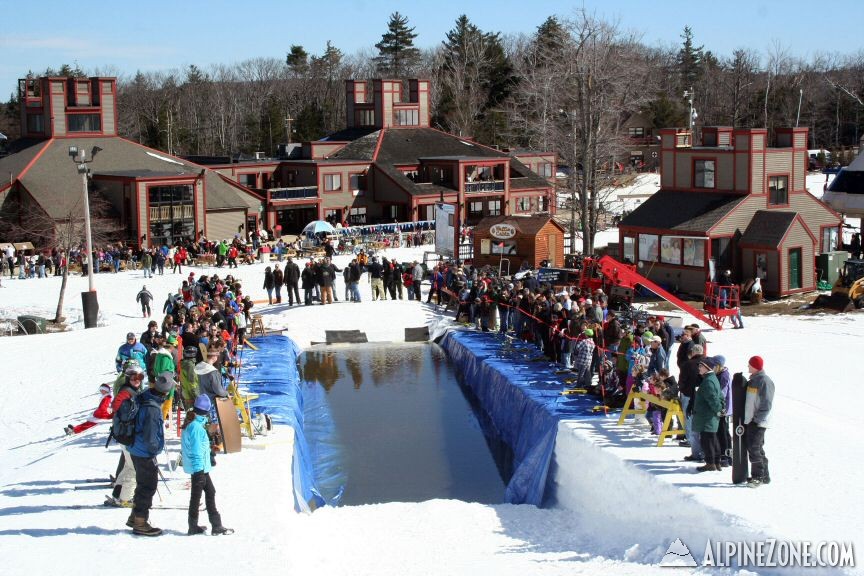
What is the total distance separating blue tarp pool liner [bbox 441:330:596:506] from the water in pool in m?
0.45

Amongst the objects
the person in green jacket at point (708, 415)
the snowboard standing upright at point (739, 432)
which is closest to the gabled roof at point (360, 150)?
the person in green jacket at point (708, 415)

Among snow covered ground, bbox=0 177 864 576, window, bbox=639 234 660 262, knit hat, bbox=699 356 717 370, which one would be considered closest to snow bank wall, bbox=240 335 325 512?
snow covered ground, bbox=0 177 864 576

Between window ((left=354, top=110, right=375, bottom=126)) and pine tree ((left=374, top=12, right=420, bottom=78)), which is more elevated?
pine tree ((left=374, top=12, right=420, bottom=78))

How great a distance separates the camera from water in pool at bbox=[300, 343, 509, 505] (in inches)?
759

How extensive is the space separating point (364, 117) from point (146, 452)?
56.6 metres

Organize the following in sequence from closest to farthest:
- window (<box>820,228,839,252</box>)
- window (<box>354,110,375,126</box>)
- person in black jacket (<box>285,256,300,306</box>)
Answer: person in black jacket (<box>285,256,300,306</box>), window (<box>820,228,839,252</box>), window (<box>354,110,375,126</box>)

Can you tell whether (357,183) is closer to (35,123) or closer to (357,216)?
(357,216)

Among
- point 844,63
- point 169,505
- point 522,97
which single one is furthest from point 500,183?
point 844,63

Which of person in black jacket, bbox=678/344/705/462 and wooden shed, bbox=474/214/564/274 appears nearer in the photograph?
person in black jacket, bbox=678/344/705/462

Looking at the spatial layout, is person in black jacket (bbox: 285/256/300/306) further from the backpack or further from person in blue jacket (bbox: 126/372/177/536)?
the backpack

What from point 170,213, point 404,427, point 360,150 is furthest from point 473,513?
point 360,150

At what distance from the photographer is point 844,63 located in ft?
439

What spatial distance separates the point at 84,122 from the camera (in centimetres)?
5856

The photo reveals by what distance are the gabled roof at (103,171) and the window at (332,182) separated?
472 cm
